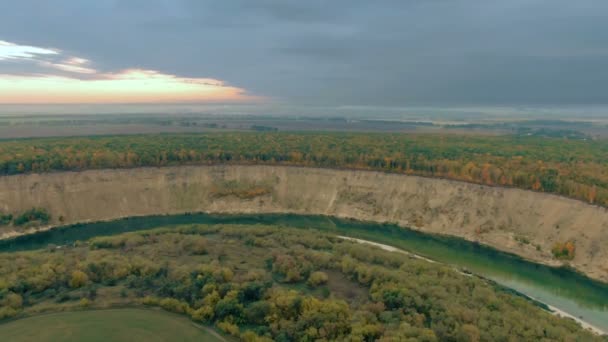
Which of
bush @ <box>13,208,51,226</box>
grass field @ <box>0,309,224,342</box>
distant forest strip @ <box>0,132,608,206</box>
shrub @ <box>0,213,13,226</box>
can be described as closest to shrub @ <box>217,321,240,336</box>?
grass field @ <box>0,309,224,342</box>

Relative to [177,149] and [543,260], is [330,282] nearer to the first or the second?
[543,260]

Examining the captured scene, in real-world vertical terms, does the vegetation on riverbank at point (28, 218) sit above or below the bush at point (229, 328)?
below

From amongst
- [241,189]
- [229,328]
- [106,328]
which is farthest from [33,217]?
[229,328]

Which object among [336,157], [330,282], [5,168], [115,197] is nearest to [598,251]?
[330,282]

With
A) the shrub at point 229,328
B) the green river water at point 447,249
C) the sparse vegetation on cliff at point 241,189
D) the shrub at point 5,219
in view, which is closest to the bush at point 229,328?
the shrub at point 229,328

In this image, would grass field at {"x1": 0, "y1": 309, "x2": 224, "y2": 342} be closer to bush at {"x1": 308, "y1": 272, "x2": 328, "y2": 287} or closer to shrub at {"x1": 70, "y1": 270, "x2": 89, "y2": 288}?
shrub at {"x1": 70, "y1": 270, "x2": 89, "y2": 288}

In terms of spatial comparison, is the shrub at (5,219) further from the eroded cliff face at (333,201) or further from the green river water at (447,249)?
the green river water at (447,249)
